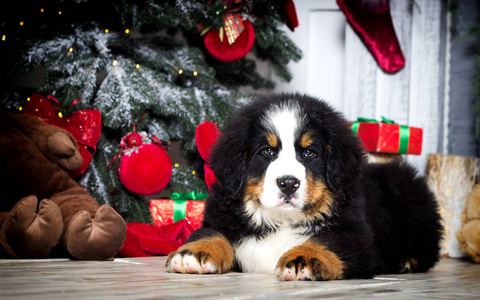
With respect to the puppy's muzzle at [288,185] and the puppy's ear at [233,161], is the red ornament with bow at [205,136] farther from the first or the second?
the puppy's muzzle at [288,185]

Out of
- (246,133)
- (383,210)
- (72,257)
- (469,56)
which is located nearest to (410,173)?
(383,210)

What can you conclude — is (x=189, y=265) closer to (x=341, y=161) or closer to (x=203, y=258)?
(x=203, y=258)

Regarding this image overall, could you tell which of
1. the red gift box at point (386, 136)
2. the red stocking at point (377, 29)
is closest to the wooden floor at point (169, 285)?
the red gift box at point (386, 136)

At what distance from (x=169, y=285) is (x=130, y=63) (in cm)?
201

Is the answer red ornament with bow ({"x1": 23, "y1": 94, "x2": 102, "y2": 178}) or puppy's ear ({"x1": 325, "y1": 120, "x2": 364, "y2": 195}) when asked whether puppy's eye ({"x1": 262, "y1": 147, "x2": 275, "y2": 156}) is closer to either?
puppy's ear ({"x1": 325, "y1": 120, "x2": 364, "y2": 195})

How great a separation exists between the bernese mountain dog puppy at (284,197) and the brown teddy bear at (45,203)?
1.59ft

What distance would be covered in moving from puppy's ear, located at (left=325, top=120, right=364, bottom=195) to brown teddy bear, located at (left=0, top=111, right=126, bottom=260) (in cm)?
96

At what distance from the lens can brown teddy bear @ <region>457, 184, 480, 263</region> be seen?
3644 mm

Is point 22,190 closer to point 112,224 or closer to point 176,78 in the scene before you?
point 112,224

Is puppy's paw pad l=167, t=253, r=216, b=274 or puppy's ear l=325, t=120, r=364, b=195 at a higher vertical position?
puppy's ear l=325, t=120, r=364, b=195

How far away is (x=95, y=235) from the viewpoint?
2.44 metres

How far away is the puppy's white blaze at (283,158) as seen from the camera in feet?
6.89

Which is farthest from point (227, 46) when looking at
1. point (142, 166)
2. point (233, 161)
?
point (233, 161)

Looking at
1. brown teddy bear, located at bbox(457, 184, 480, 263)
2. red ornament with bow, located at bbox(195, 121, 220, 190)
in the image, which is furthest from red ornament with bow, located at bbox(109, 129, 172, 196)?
brown teddy bear, located at bbox(457, 184, 480, 263)
